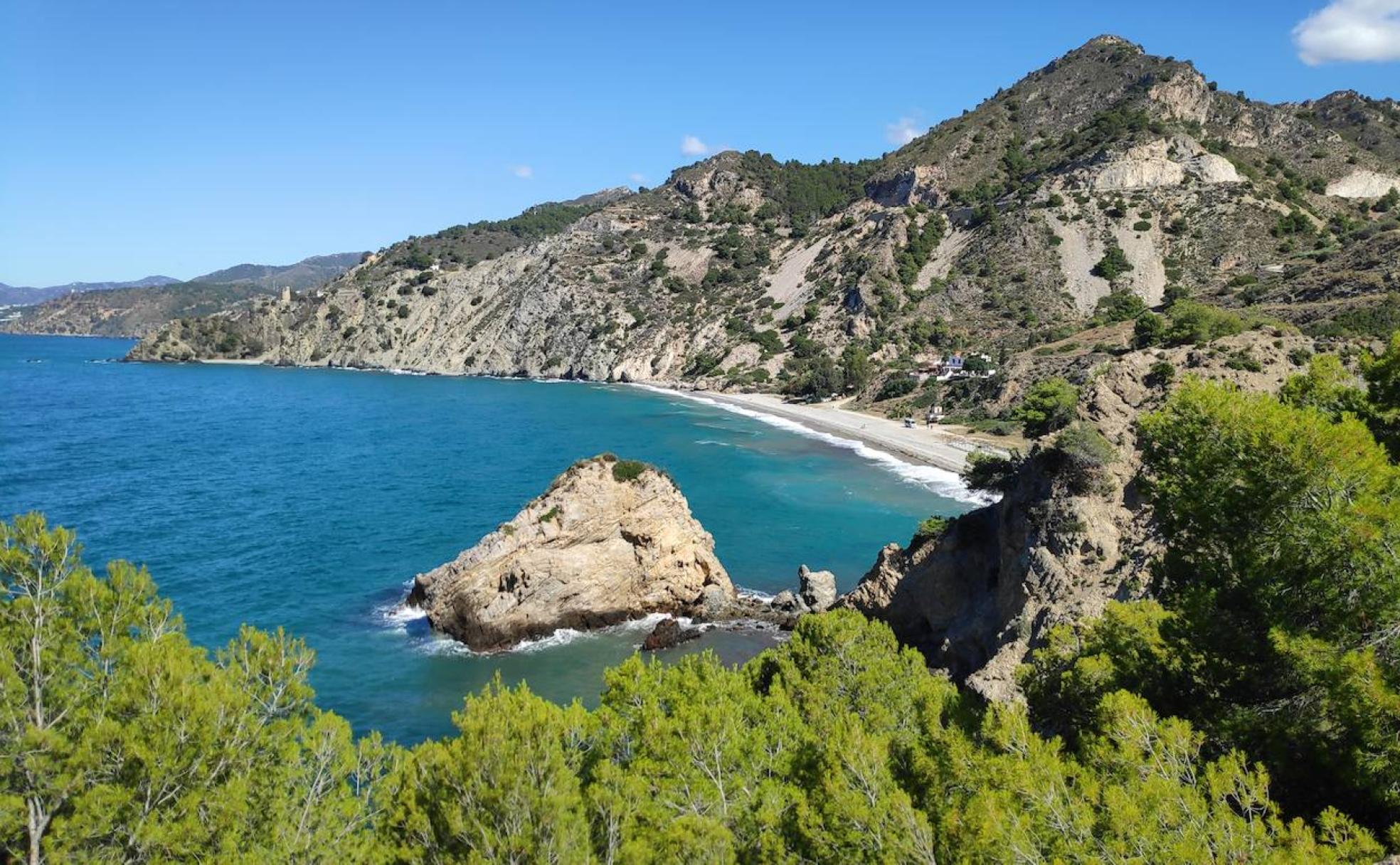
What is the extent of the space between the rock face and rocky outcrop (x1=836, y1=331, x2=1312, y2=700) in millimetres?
9567

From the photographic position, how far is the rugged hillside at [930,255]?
10400 centimetres

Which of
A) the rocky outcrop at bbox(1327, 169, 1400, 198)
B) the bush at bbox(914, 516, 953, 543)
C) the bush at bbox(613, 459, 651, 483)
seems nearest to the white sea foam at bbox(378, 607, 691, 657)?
the bush at bbox(613, 459, 651, 483)

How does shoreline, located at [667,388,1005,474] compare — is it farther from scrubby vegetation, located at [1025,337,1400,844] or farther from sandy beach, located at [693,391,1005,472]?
scrubby vegetation, located at [1025,337,1400,844]

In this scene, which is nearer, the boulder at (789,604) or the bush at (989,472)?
the bush at (989,472)

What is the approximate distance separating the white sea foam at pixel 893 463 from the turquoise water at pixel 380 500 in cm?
101

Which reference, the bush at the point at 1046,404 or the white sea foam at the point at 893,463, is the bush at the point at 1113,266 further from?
the bush at the point at 1046,404

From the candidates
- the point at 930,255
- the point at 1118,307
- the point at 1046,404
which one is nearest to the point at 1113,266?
the point at 1118,307

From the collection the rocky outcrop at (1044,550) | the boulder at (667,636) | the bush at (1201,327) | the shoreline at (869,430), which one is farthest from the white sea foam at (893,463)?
the boulder at (667,636)

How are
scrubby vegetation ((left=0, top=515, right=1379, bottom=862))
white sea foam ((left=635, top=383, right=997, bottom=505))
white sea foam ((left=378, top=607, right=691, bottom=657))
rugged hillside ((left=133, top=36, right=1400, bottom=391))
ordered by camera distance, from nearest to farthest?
1. scrubby vegetation ((left=0, top=515, right=1379, bottom=862))
2. white sea foam ((left=378, top=607, right=691, bottom=657))
3. white sea foam ((left=635, top=383, right=997, bottom=505))
4. rugged hillside ((left=133, top=36, right=1400, bottom=391))

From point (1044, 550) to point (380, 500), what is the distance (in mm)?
46108

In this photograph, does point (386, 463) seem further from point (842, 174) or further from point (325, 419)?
point (842, 174)

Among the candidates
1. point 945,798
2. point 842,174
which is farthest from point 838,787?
point 842,174

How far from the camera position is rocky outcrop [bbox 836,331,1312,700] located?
20766 mm

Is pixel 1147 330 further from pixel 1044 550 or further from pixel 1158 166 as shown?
pixel 1158 166
